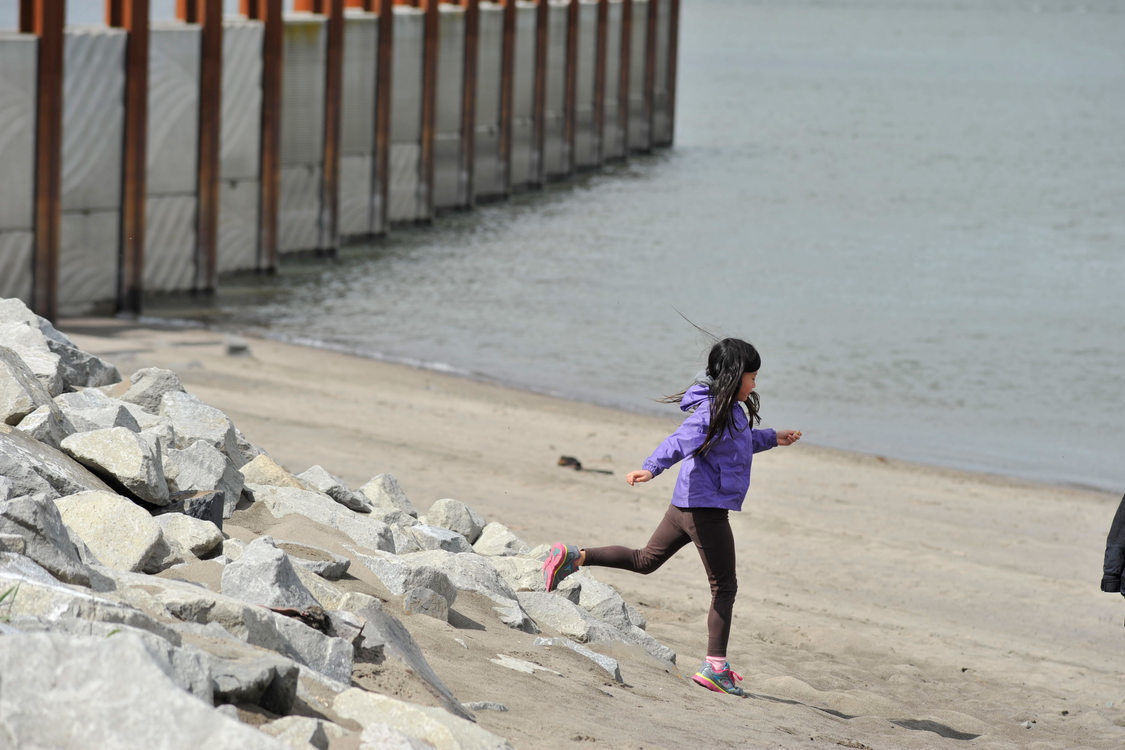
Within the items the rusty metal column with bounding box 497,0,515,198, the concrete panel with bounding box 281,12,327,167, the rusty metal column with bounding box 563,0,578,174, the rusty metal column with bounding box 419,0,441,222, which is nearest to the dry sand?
the concrete panel with bounding box 281,12,327,167

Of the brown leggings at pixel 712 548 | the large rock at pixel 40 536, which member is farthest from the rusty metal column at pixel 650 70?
the large rock at pixel 40 536

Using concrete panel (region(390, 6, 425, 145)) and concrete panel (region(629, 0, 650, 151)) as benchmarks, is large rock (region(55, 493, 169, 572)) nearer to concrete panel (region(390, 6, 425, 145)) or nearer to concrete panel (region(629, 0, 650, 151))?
concrete panel (region(390, 6, 425, 145))

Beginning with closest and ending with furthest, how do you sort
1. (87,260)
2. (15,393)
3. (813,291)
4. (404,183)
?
(15,393)
(87,260)
(813,291)
(404,183)

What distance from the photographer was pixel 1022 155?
4619 centimetres

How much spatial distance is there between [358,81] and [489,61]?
19.8 ft

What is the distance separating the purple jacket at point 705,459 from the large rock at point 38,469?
227 cm

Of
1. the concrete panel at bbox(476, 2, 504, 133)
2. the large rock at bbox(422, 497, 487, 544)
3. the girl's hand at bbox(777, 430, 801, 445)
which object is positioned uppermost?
the concrete panel at bbox(476, 2, 504, 133)

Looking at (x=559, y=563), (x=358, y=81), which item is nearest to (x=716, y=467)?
(x=559, y=563)

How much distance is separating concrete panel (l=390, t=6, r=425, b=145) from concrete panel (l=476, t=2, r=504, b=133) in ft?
9.47

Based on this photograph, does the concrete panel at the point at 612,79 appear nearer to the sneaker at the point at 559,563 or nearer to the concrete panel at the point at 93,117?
the concrete panel at the point at 93,117

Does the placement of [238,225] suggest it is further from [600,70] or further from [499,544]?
[600,70]

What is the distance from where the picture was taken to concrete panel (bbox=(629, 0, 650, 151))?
38.2 m

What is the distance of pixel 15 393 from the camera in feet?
17.9

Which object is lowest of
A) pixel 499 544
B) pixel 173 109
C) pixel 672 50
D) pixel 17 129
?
pixel 499 544
